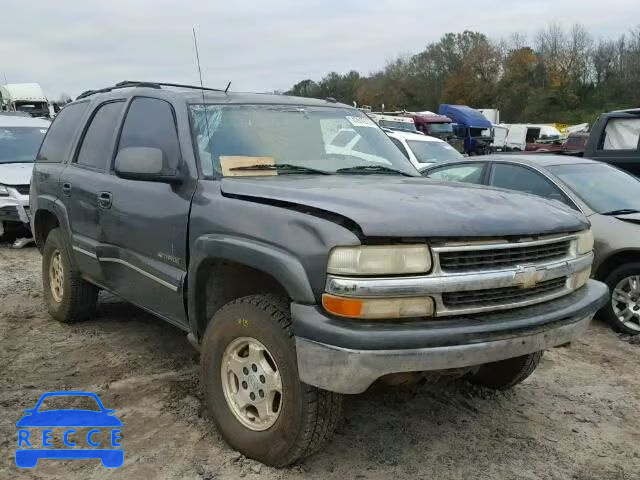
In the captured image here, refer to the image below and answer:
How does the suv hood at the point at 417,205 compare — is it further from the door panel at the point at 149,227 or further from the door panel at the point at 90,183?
the door panel at the point at 90,183

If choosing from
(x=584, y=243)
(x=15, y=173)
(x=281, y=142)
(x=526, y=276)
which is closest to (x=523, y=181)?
(x=584, y=243)

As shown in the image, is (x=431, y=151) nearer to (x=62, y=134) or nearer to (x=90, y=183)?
(x=62, y=134)

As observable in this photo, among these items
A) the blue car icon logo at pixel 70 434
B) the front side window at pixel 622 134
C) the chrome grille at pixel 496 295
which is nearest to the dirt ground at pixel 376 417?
the blue car icon logo at pixel 70 434

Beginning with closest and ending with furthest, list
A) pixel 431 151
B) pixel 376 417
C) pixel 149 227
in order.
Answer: pixel 376 417 < pixel 149 227 < pixel 431 151

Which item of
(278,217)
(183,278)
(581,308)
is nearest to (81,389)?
(183,278)

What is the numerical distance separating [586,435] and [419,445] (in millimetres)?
986

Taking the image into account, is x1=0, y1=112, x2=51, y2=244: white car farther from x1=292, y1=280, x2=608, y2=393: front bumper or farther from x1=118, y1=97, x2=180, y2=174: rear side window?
x1=292, y1=280, x2=608, y2=393: front bumper

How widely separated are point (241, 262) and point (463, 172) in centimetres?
460

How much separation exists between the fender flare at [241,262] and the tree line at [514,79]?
4934cm

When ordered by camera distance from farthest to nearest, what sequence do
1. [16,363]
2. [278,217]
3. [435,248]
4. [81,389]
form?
1. [16,363]
2. [81,389]
3. [278,217]
4. [435,248]

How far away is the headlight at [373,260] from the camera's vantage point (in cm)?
256

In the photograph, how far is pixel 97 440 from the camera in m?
3.30

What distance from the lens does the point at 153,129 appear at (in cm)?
400

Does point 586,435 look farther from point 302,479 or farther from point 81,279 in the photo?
point 81,279
